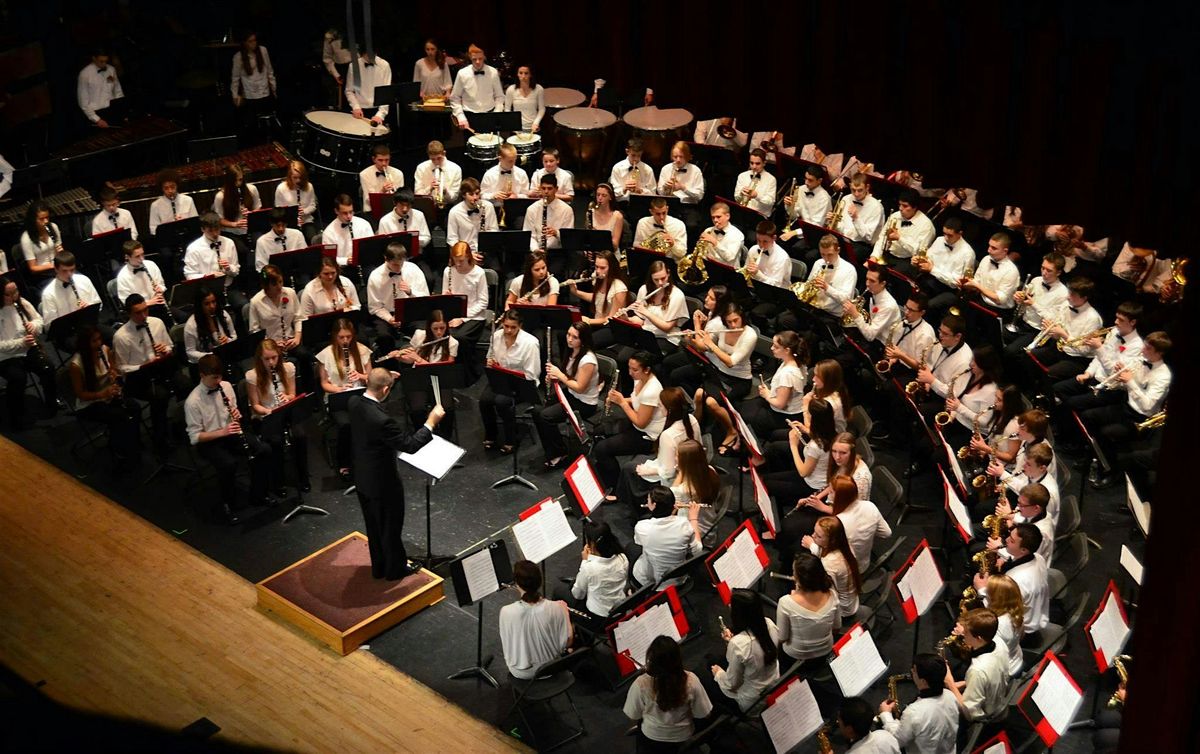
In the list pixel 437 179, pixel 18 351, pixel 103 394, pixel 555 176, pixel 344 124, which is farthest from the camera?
pixel 344 124

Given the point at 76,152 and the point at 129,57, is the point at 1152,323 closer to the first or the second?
the point at 76,152

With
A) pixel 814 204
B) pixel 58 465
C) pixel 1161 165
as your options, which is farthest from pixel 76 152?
pixel 1161 165

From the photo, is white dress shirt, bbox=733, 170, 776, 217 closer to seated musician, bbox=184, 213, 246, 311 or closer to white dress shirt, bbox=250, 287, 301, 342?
white dress shirt, bbox=250, 287, 301, 342

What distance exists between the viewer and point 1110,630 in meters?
7.03

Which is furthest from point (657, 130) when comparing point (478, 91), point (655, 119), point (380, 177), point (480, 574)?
point (480, 574)

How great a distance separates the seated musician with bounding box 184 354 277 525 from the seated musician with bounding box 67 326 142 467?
667 mm

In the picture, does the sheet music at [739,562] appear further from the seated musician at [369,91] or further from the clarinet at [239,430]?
the seated musician at [369,91]

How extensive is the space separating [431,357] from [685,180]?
391cm

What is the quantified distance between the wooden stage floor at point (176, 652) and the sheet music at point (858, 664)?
213 cm

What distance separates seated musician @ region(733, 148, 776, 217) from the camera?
13.0m

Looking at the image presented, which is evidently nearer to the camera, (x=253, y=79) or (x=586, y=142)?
(x=586, y=142)

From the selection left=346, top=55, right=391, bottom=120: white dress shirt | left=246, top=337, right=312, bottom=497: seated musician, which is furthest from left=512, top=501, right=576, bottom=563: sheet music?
left=346, top=55, right=391, bottom=120: white dress shirt

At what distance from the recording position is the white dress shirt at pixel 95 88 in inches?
588

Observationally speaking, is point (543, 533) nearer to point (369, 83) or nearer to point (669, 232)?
point (669, 232)
